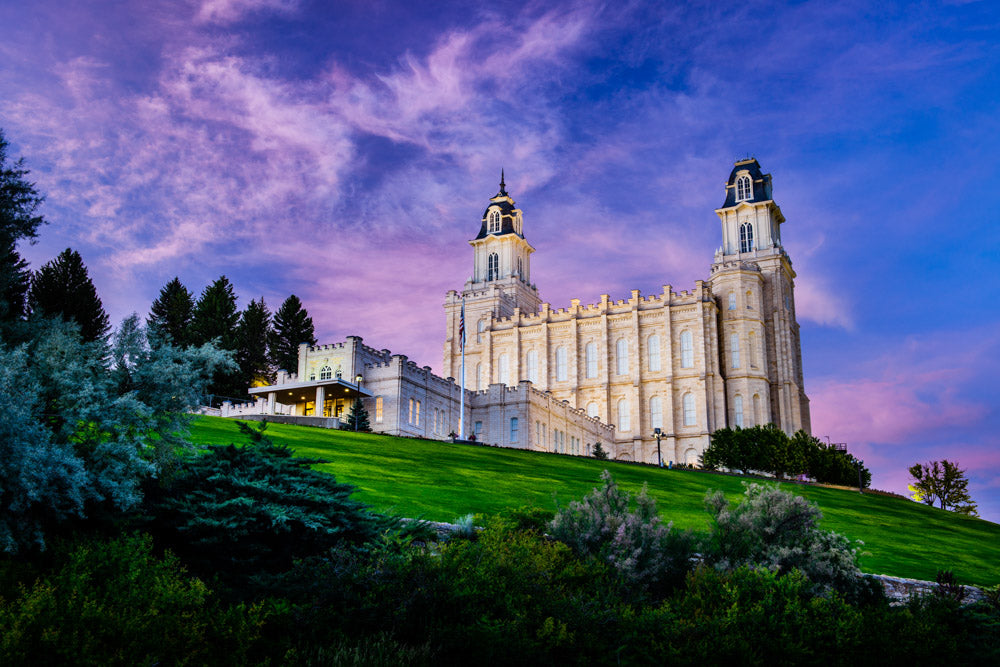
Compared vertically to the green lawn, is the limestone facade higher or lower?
higher

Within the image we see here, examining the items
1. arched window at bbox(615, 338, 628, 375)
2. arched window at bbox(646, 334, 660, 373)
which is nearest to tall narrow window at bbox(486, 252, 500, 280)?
arched window at bbox(615, 338, 628, 375)

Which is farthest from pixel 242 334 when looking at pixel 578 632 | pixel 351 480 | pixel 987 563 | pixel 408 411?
pixel 578 632

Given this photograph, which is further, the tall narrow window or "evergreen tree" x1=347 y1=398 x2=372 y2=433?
the tall narrow window

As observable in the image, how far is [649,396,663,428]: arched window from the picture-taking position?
240ft

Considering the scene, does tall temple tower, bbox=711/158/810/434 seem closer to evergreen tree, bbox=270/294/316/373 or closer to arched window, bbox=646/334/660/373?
arched window, bbox=646/334/660/373

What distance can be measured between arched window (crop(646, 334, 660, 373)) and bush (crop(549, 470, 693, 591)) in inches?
2214

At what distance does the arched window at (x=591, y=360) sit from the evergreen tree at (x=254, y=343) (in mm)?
26526

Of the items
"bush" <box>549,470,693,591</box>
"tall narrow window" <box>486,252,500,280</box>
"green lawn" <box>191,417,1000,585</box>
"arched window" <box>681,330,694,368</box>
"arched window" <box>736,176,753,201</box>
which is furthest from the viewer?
"tall narrow window" <box>486,252,500,280</box>

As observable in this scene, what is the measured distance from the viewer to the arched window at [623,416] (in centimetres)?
7431

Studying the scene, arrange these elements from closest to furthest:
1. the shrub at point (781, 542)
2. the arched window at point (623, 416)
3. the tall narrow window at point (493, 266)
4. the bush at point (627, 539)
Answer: the bush at point (627, 539) < the shrub at point (781, 542) < the arched window at point (623, 416) < the tall narrow window at point (493, 266)

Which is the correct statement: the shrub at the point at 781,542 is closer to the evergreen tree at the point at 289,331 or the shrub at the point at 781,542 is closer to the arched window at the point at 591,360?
the arched window at the point at 591,360

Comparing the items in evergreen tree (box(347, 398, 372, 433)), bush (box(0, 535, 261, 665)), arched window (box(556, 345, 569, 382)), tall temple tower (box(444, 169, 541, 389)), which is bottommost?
bush (box(0, 535, 261, 665))

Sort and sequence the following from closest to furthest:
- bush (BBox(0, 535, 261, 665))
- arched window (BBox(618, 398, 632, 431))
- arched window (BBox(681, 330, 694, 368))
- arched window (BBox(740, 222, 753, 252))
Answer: bush (BBox(0, 535, 261, 665))
arched window (BBox(681, 330, 694, 368))
arched window (BBox(618, 398, 632, 431))
arched window (BBox(740, 222, 753, 252))

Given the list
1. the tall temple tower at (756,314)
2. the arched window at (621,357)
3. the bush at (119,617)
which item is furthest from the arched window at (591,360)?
the bush at (119,617)
